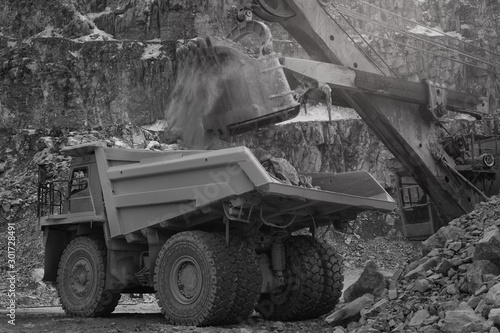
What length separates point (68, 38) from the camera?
50.3m

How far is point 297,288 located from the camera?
29.3 feet

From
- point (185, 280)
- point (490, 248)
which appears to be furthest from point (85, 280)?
point (490, 248)

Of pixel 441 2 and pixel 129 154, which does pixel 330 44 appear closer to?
pixel 129 154

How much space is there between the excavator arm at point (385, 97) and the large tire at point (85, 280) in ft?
12.4

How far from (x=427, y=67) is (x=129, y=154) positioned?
44437 millimetres

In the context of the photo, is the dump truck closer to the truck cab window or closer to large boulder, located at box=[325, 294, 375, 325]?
the truck cab window

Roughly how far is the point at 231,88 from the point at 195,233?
6.72ft

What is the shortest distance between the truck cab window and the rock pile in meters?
4.34

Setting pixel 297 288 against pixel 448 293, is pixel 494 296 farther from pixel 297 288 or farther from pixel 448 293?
pixel 297 288

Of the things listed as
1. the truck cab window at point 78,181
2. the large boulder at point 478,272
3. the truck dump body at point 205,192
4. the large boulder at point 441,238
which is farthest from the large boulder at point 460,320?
the truck cab window at point 78,181

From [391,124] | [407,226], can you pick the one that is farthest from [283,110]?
[407,226]

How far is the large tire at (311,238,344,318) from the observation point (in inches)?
358

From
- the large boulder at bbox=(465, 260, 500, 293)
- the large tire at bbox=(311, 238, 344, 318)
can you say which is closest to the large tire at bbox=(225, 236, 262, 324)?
the large tire at bbox=(311, 238, 344, 318)

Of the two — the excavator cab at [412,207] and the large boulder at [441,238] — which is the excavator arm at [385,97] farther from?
the large boulder at [441,238]
